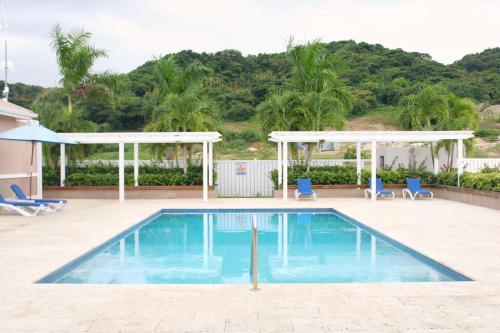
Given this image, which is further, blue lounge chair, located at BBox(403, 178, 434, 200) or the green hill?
the green hill

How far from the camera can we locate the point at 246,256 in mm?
8836

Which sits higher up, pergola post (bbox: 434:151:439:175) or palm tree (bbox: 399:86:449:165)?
palm tree (bbox: 399:86:449:165)

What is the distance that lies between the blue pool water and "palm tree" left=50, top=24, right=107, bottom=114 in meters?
10.00

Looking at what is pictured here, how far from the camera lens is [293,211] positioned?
14562mm

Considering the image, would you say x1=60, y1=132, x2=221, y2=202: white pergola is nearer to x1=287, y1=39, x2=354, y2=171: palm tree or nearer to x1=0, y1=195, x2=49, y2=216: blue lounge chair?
x1=0, y1=195, x2=49, y2=216: blue lounge chair

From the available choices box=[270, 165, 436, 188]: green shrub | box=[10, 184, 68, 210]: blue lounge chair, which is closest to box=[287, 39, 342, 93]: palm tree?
box=[270, 165, 436, 188]: green shrub

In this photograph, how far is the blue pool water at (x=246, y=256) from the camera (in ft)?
23.1

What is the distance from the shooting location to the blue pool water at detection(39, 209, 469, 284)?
23.1ft

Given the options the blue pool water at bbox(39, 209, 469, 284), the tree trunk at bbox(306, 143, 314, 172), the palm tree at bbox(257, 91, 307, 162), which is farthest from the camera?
the tree trunk at bbox(306, 143, 314, 172)

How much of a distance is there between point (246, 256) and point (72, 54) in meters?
15.0

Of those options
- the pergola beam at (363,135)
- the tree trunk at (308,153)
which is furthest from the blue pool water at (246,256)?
the tree trunk at (308,153)

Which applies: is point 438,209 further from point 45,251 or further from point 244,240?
point 45,251

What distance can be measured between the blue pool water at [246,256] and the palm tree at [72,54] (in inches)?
394

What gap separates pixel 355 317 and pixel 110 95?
60.6ft
